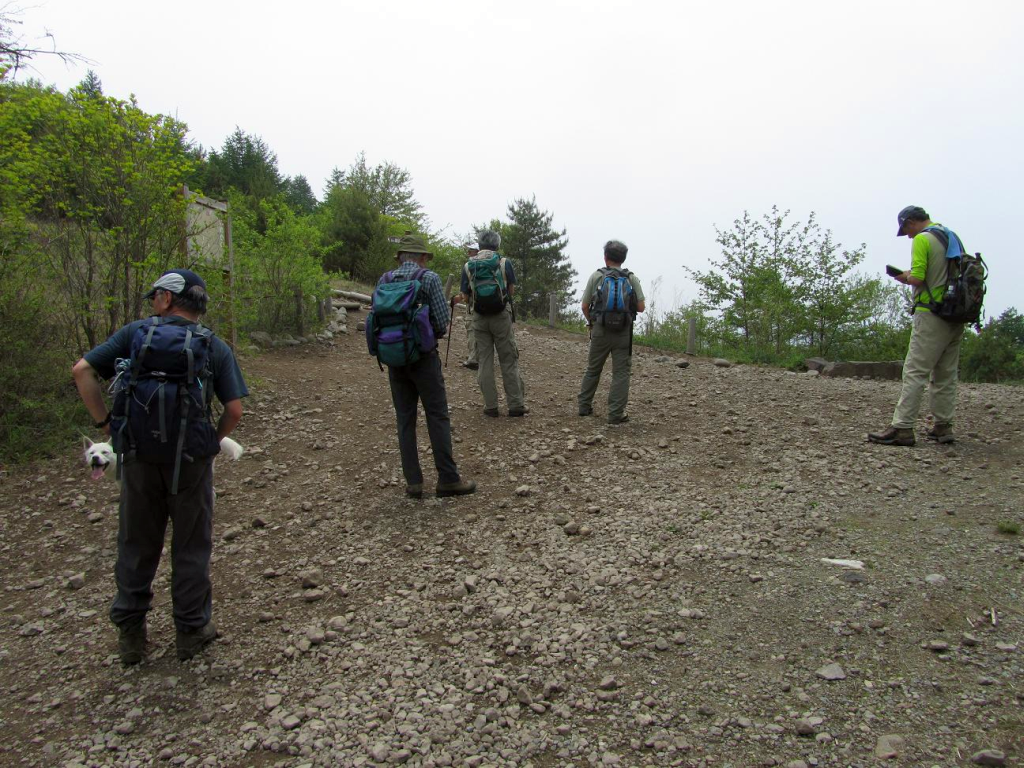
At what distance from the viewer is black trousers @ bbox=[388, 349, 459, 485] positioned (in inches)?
198

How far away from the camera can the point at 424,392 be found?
16.6 feet

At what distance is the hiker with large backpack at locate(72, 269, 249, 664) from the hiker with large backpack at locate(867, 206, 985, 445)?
567 centimetres

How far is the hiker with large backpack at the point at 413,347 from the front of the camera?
4805 mm

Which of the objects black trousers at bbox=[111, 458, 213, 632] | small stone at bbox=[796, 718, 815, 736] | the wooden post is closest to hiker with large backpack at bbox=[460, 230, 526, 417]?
the wooden post

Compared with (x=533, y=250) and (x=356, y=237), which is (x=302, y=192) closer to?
(x=533, y=250)

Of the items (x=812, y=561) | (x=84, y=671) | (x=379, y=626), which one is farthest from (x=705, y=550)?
(x=84, y=671)

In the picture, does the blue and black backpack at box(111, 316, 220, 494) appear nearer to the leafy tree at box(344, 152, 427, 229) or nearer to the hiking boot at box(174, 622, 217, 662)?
the hiking boot at box(174, 622, 217, 662)

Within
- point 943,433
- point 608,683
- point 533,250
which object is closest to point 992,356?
point 943,433

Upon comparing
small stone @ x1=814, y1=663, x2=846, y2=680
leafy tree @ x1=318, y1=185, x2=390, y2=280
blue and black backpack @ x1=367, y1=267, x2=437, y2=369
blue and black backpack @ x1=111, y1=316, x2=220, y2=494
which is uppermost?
leafy tree @ x1=318, y1=185, x2=390, y2=280

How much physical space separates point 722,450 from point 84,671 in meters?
5.32

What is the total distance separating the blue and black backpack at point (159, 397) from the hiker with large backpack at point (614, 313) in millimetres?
4509

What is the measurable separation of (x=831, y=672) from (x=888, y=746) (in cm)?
46

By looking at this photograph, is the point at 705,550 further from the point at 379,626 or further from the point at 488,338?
the point at 488,338

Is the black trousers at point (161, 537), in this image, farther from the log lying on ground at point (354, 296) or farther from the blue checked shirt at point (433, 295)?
the log lying on ground at point (354, 296)
